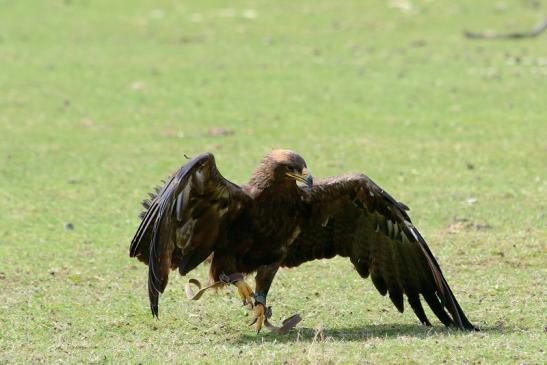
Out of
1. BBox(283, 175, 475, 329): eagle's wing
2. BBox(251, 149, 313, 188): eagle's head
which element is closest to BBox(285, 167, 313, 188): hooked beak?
BBox(251, 149, 313, 188): eagle's head

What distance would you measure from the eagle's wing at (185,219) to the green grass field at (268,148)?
612 millimetres

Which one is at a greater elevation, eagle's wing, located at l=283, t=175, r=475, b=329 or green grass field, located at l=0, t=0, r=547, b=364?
eagle's wing, located at l=283, t=175, r=475, b=329

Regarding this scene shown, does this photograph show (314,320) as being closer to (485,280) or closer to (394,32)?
(485,280)

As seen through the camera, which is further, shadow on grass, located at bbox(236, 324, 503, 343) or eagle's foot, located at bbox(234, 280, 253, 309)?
eagle's foot, located at bbox(234, 280, 253, 309)

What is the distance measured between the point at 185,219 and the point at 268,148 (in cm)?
737

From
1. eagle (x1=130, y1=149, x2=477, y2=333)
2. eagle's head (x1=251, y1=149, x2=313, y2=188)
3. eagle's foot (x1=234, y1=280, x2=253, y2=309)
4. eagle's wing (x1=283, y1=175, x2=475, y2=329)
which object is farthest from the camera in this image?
eagle's wing (x1=283, y1=175, x2=475, y2=329)

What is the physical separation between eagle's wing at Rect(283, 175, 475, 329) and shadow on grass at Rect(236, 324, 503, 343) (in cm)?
13

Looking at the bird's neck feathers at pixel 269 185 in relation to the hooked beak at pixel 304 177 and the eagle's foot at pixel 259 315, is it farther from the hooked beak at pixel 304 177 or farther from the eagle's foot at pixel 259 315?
the eagle's foot at pixel 259 315

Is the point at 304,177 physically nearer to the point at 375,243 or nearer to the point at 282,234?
the point at 282,234

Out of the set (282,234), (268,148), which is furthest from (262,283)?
(268,148)

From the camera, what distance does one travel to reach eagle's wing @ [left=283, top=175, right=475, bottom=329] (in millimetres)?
9195

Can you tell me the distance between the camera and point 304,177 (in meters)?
8.89

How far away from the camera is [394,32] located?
76.1ft

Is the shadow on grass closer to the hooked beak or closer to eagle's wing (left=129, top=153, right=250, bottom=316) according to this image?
eagle's wing (left=129, top=153, right=250, bottom=316)
